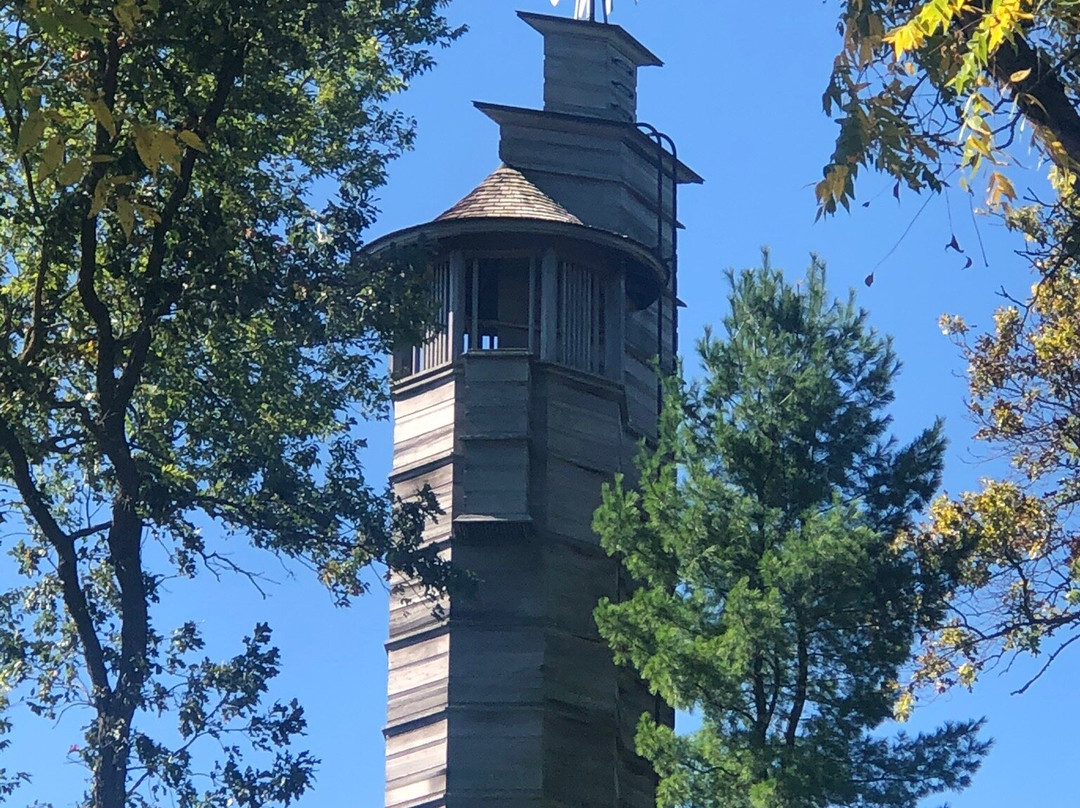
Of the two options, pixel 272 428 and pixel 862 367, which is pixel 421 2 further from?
pixel 862 367

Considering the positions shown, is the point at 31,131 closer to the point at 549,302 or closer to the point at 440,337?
the point at 440,337

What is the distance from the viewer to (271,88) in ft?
52.5

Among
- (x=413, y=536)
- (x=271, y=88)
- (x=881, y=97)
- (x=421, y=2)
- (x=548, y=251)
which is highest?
(x=548, y=251)

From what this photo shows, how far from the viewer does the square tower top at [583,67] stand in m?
28.5

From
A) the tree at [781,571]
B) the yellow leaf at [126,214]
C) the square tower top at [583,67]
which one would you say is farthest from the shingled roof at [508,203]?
the yellow leaf at [126,214]

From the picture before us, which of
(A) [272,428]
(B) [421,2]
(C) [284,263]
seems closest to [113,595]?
(A) [272,428]

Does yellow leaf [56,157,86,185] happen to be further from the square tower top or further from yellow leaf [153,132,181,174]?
the square tower top

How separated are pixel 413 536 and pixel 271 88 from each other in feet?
13.7

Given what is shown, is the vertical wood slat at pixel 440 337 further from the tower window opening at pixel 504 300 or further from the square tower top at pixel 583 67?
the square tower top at pixel 583 67

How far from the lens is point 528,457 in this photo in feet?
78.6

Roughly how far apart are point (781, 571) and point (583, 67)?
38.9 feet

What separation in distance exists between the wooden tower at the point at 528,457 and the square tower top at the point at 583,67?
51 cm

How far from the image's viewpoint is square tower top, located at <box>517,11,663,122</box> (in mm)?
28453

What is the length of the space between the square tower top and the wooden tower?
20.0 inches
